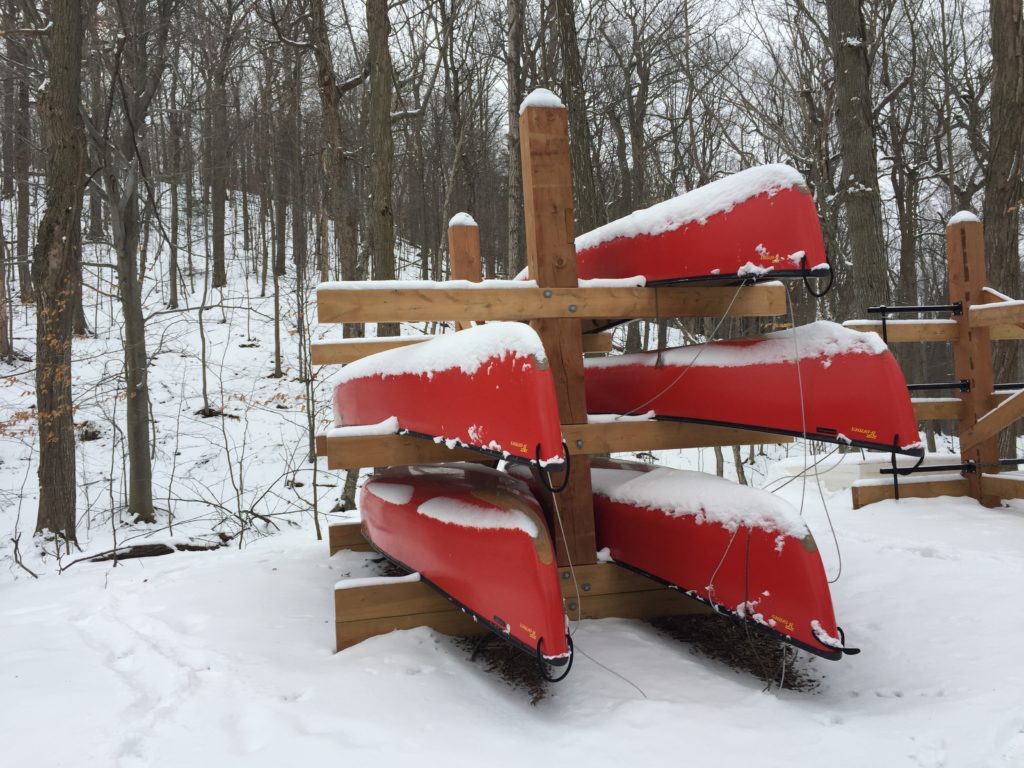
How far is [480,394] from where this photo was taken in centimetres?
290

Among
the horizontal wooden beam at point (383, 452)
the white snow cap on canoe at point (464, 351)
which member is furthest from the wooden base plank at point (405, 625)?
the white snow cap on canoe at point (464, 351)

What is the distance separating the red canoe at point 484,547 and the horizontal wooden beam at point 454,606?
141mm

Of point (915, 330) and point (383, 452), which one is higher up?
point (915, 330)

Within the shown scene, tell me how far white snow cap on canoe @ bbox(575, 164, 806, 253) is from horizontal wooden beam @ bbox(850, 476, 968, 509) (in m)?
2.63

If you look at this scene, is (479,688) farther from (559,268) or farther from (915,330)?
(915,330)

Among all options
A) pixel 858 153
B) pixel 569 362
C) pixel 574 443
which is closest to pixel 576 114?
pixel 569 362

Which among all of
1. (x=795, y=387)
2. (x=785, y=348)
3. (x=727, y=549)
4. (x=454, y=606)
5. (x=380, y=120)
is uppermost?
(x=380, y=120)

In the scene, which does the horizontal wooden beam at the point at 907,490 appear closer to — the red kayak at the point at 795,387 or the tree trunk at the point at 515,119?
the red kayak at the point at 795,387

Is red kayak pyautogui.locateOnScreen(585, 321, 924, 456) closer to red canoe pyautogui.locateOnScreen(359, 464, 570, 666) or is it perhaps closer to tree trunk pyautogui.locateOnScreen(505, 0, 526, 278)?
red canoe pyautogui.locateOnScreen(359, 464, 570, 666)

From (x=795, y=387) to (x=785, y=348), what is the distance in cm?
21

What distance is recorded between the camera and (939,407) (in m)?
5.05

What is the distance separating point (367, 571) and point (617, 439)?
1910mm

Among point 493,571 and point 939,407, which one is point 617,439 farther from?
point 939,407

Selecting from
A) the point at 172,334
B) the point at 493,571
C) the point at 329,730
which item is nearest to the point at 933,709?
the point at 493,571
